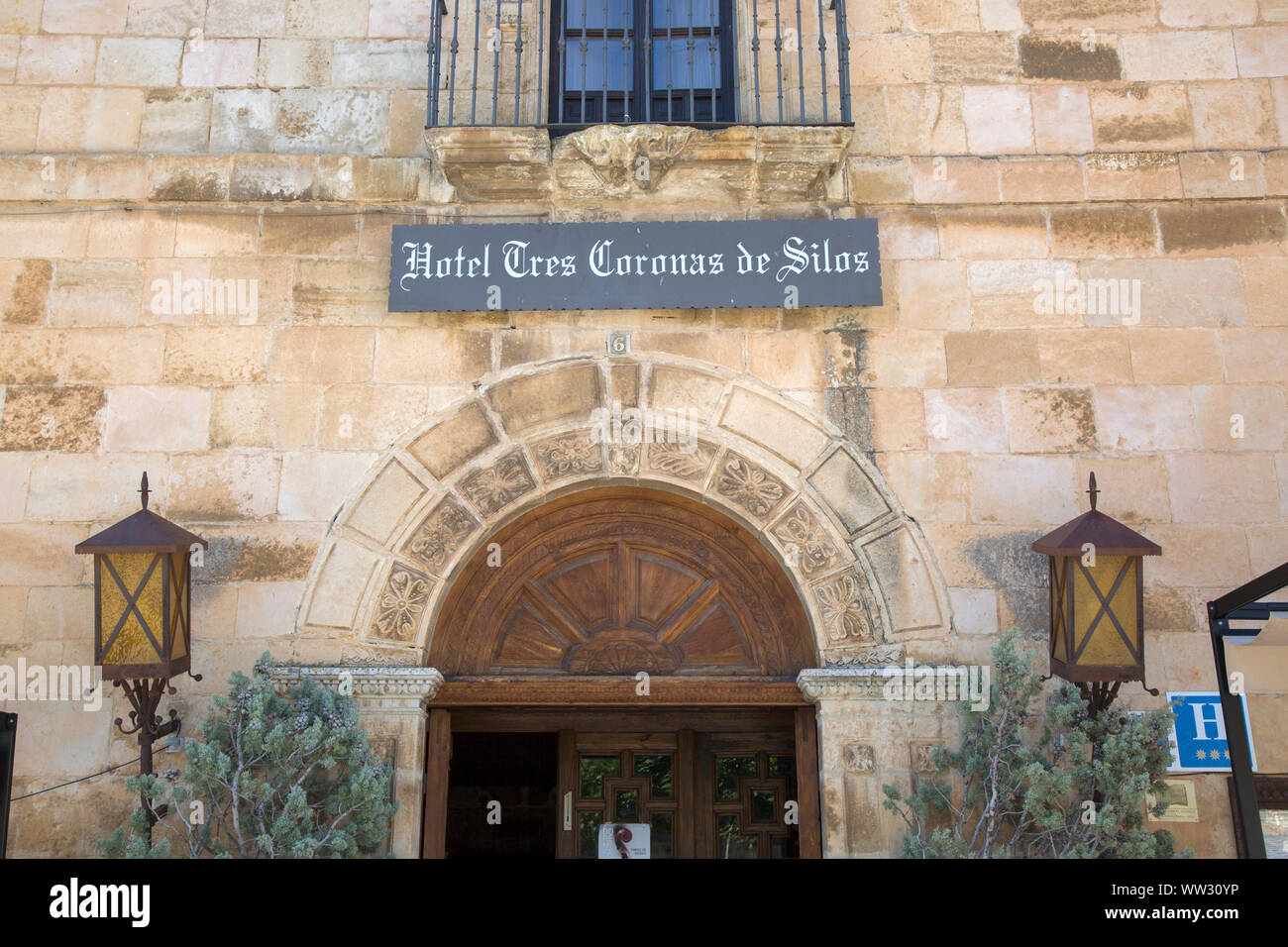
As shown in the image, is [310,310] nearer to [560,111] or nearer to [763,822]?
[560,111]

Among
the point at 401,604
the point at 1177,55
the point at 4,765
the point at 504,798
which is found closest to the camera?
the point at 4,765

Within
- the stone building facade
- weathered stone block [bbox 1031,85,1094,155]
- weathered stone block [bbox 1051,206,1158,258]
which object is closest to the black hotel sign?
the stone building facade

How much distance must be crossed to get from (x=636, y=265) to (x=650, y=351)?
418 millimetres

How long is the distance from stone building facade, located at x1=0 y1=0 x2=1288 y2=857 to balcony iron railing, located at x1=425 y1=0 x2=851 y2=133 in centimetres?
14

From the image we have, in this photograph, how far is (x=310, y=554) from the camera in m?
4.93

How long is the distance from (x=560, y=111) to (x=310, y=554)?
2.46m

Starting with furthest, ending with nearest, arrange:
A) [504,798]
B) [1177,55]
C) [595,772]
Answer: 1. [504,798]
2. [595,772]
3. [1177,55]

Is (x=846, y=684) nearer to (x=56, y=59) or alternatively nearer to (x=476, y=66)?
(x=476, y=66)

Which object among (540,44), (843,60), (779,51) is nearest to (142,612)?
(540,44)

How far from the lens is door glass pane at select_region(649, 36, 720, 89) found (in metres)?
5.80

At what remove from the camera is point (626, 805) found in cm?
555
